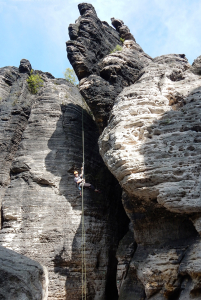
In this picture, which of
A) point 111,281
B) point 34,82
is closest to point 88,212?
point 111,281

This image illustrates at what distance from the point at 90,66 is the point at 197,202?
29.1ft

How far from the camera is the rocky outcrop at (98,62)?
12.5 metres

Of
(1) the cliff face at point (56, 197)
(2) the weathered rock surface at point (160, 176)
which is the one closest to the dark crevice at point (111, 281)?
(1) the cliff face at point (56, 197)

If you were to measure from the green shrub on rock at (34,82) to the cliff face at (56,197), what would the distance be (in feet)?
7.24

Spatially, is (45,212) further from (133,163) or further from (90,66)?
(90,66)

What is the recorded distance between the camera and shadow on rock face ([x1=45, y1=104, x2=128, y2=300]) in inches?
420

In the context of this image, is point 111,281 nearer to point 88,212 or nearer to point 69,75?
point 88,212

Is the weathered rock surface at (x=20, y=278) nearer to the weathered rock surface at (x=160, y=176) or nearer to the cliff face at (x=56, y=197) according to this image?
the weathered rock surface at (x=160, y=176)

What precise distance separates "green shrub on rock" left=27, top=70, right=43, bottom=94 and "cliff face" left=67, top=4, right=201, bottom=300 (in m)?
8.80

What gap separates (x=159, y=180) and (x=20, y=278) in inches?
170

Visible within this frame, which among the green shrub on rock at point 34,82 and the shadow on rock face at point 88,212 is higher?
the green shrub on rock at point 34,82

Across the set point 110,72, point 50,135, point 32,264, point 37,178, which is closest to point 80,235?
point 37,178

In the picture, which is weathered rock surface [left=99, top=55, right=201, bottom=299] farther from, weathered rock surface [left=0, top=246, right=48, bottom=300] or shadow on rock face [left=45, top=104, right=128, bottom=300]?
weathered rock surface [left=0, top=246, right=48, bottom=300]

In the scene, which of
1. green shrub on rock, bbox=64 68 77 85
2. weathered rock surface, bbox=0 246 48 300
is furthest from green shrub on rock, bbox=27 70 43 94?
weathered rock surface, bbox=0 246 48 300
